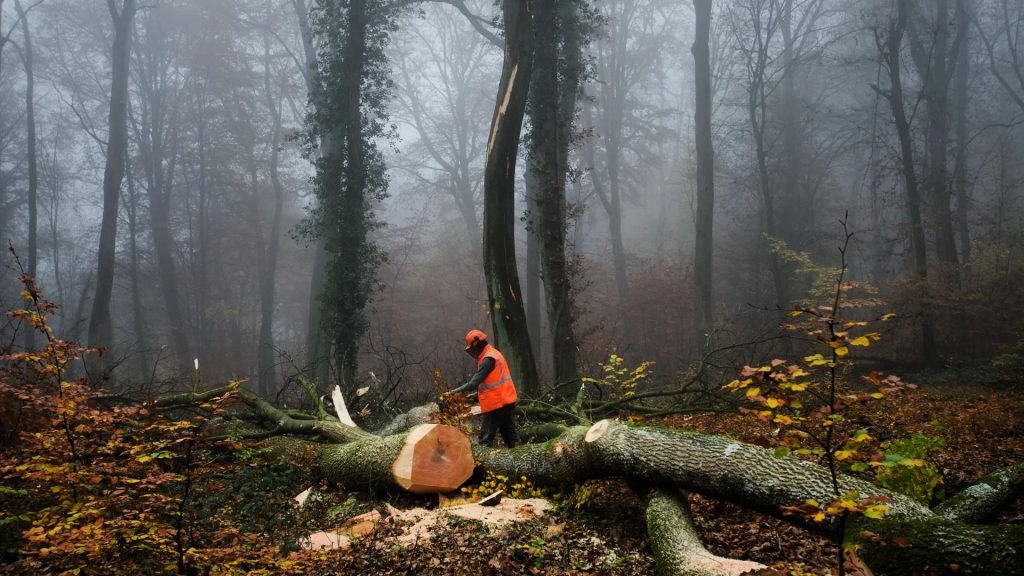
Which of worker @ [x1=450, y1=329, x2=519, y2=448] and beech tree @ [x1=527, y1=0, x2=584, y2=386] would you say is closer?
worker @ [x1=450, y1=329, x2=519, y2=448]

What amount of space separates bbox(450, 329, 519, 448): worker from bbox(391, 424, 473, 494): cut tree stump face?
2.16 ft

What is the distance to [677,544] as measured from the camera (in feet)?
12.3

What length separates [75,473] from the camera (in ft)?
13.0

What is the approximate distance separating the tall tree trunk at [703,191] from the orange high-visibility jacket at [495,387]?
9588mm

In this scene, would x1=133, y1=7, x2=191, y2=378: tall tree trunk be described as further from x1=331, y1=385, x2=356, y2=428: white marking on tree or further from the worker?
the worker

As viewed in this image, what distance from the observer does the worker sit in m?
6.43

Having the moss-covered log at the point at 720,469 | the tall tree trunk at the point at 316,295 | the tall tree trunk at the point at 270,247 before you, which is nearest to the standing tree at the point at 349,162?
the tall tree trunk at the point at 316,295

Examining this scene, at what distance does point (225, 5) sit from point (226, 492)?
2350cm

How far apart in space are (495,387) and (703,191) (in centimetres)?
1157

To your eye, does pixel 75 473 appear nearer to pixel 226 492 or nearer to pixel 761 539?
pixel 226 492

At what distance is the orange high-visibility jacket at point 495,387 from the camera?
6.48 metres

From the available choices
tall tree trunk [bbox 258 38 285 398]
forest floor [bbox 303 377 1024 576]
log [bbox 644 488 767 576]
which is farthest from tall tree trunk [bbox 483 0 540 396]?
tall tree trunk [bbox 258 38 285 398]

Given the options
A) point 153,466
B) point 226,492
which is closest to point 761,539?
point 153,466

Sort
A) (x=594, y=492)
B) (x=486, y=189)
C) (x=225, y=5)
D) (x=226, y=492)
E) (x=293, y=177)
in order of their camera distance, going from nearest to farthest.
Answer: (x=594, y=492)
(x=226, y=492)
(x=486, y=189)
(x=225, y=5)
(x=293, y=177)
